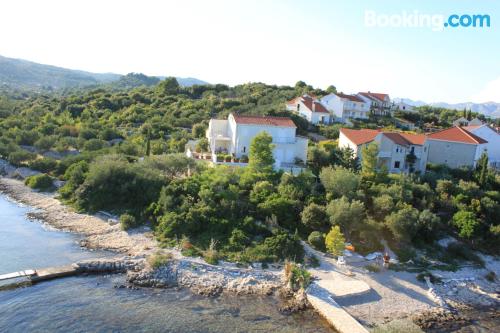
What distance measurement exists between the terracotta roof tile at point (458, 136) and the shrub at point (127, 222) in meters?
34.8

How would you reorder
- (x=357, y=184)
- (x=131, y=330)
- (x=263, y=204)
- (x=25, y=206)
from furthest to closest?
(x=25, y=206)
(x=357, y=184)
(x=263, y=204)
(x=131, y=330)

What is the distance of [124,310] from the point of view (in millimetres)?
20891

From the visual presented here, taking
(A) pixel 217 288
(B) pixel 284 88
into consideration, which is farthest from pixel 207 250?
(B) pixel 284 88

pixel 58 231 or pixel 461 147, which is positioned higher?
pixel 461 147

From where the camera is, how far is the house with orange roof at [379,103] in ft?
Result: 254

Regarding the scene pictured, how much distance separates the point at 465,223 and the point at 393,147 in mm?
11980

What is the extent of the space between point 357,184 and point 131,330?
72.6 ft

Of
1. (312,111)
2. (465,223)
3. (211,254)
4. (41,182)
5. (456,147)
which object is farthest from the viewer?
(312,111)

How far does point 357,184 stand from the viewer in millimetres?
34438

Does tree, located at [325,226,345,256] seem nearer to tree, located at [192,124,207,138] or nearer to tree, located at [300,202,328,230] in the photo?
tree, located at [300,202,328,230]

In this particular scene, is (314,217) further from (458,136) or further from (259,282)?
(458,136)

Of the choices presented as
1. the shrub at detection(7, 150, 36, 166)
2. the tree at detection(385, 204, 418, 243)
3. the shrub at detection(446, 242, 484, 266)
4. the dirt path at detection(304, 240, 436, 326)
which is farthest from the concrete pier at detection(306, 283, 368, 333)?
the shrub at detection(7, 150, 36, 166)

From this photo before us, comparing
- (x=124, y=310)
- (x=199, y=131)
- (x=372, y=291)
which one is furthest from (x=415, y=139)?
(x=124, y=310)

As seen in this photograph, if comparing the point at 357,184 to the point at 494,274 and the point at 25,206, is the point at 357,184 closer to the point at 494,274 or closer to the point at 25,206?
the point at 494,274
